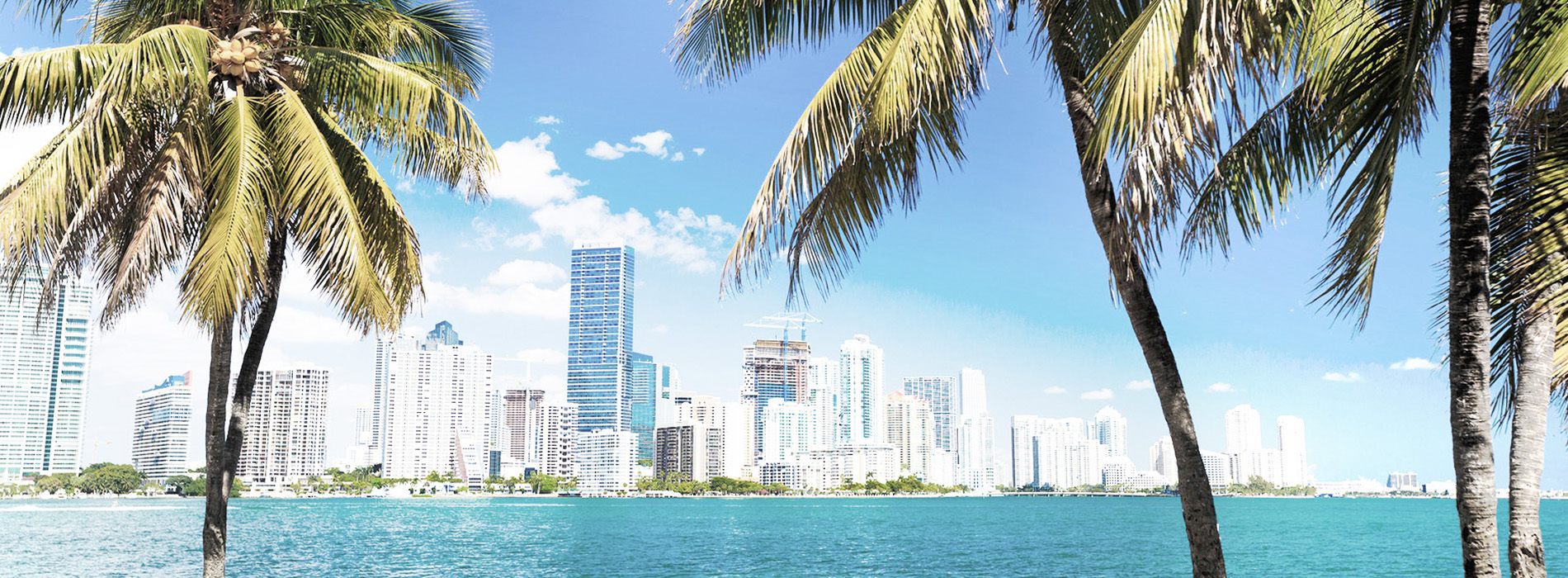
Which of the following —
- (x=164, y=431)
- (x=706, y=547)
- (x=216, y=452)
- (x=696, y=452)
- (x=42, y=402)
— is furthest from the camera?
(x=696, y=452)

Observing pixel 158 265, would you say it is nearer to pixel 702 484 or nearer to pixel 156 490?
pixel 702 484

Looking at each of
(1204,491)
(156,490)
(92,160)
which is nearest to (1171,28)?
(1204,491)

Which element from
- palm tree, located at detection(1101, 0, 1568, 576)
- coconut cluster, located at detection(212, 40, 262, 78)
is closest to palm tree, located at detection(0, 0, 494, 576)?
coconut cluster, located at detection(212, 40, 262, 78)

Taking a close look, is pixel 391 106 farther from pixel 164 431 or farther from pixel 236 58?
pixel 164 431

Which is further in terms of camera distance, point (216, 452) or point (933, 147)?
point (216, 452)

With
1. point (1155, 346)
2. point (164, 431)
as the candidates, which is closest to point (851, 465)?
point (164, 431)

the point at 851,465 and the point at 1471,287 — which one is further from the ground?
the point at 1471,287

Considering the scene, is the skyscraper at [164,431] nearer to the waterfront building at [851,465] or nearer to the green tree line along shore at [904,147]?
the waterfront building at [851,465]
